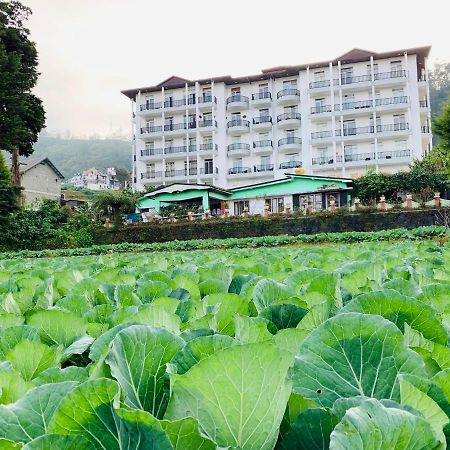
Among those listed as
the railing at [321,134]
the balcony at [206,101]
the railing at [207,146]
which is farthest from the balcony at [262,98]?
the railing at [207,146]

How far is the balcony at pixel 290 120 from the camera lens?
1726 inches

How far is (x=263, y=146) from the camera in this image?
148ft

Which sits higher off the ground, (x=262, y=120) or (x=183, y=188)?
(x=262, y=120)

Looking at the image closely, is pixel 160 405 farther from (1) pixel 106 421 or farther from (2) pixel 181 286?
(2) pixel 181 286

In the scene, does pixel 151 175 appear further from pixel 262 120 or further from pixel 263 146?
pixel 262 120

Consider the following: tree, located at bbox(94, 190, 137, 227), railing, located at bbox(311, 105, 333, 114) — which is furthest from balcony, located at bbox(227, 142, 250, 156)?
tree, located at bbox(94, 190, 137, 227)

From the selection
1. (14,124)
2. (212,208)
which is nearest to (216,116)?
(212,208)

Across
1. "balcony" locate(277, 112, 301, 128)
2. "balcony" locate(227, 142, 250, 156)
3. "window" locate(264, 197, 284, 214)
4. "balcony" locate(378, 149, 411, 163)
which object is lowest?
"window" locate(264, 197, 284, 214)

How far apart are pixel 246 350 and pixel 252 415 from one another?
90 mm

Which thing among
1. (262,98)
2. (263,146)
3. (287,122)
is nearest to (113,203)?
(263,146)

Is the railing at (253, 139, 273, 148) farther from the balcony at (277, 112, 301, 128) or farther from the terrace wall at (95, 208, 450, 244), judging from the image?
the terrace wall at (95, 208, 450, 244)

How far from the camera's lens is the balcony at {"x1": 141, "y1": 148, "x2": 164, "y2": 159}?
156ft

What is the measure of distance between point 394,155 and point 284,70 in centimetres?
1325

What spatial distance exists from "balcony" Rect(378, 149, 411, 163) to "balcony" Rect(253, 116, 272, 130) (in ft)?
36.2
